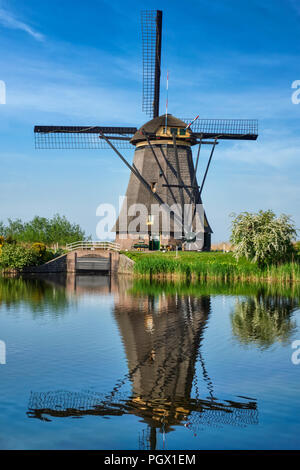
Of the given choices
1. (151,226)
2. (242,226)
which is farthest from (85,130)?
(242,226)

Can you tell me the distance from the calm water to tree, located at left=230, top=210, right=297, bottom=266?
14.7 m

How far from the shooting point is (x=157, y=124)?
45.0m

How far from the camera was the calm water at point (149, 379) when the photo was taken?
7.71 metres

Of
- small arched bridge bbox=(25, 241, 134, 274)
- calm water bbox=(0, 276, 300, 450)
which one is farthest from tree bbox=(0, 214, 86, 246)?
calm water bbox=(0, 276, 300, 450)

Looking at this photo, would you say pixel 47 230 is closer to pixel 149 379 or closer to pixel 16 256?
pixel 16 256

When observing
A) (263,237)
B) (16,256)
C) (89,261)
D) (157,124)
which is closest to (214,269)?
(263,237)

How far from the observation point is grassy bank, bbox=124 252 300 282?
35344 millimetres

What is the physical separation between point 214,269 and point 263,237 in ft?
12.6
